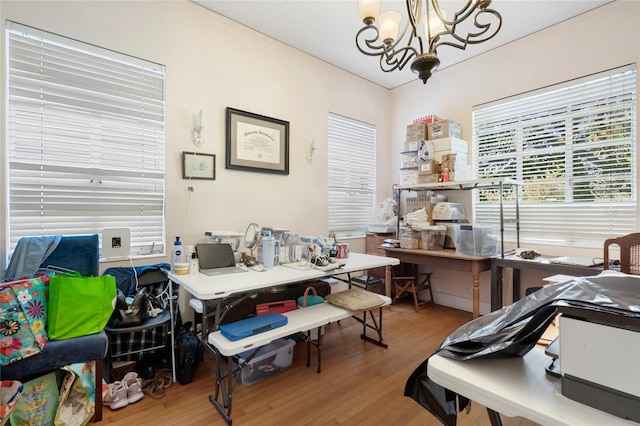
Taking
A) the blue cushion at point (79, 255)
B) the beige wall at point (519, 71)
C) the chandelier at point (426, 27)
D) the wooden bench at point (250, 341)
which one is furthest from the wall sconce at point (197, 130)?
the beige wall at point (519, 71)

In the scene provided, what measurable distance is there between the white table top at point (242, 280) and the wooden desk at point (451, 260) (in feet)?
3.75

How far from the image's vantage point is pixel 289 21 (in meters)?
2.91

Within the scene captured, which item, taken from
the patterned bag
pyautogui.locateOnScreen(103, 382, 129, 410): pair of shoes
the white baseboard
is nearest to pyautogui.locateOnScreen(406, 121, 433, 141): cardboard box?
the white baseboard

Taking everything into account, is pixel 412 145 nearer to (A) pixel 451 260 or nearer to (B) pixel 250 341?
(A) pixel 451 260

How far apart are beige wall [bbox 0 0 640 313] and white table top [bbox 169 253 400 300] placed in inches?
31.6

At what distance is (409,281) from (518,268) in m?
1.24

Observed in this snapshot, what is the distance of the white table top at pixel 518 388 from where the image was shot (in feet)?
2.10

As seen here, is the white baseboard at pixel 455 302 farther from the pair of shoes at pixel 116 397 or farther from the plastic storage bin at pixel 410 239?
the pair of shoes at pixel 116 397

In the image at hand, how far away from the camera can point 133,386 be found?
194 centimetres

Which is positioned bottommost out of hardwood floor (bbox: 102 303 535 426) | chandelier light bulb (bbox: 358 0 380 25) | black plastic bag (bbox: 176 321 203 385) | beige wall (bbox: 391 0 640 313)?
hardwood floor (bbox: 102 303 535 426)

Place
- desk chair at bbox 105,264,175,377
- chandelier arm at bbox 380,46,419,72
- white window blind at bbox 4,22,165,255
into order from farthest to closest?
1. desk chair at bbox 105,264,175,377
2. white window blind at bbox 4,22,165,255
3. chandelier arm at bbox 380,46,419,72

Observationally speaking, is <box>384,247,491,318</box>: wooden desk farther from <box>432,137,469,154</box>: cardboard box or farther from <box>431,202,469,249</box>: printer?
<box>432,137,469,154</box>: cardboard box

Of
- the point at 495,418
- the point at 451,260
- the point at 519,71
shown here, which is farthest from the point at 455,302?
the point at 495,418

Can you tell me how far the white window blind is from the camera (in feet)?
6.58
